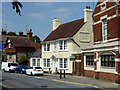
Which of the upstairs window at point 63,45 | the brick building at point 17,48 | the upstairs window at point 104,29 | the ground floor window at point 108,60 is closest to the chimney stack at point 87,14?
the upstairs window at point 63,45

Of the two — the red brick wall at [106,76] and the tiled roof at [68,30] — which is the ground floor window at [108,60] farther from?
the tiled roof at [68,30]

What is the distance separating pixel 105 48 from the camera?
21.0 meters

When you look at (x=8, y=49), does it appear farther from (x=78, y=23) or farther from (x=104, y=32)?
(x=104, y=32)

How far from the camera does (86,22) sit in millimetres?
32469

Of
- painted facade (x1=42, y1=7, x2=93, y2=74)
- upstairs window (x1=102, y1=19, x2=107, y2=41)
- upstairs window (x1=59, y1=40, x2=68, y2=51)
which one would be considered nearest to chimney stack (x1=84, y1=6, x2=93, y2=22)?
painted facade (x1=42, y1=7, x2=93, y2=74)

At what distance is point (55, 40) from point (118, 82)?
16.7 metres

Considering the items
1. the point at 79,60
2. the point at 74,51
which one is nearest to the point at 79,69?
the point at 79,60

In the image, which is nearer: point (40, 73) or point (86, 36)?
point (40, 73)

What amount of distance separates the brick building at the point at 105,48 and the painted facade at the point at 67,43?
4.97 m

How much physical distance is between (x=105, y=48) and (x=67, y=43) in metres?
11.1

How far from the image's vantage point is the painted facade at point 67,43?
30891mm

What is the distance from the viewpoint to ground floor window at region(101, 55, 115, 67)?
20.4 m

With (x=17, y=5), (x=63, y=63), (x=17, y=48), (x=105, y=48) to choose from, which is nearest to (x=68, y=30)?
(x=63, y=63)

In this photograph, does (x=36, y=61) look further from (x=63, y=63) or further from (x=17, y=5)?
(x=17, y=5)
